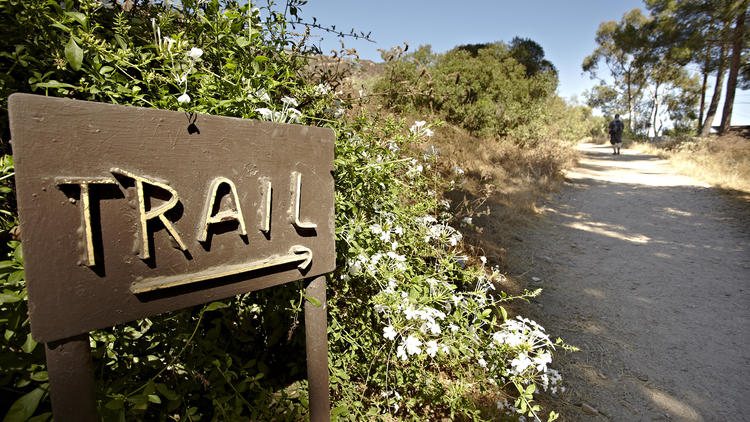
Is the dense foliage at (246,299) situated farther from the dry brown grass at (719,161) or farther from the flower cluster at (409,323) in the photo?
the dry brown grass at (719,161)

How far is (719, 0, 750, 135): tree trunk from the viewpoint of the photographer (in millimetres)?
11021

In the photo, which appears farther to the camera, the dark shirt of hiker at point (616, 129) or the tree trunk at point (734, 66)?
the dark shirt of hiker at point (616, 129)

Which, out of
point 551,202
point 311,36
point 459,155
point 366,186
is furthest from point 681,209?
point 311,36

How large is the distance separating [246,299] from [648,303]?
3850 millimetres

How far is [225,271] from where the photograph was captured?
3.15 ft

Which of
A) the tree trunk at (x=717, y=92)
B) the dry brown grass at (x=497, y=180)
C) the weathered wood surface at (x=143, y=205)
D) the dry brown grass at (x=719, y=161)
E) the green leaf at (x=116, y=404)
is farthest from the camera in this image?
the tree trunk at (x=717, y=92)

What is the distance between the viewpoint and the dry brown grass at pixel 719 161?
23.6 feet

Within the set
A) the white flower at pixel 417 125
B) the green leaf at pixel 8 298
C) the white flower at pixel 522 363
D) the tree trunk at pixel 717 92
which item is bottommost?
the white flower at pixel 522 363

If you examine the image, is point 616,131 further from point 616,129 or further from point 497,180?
point 497,180

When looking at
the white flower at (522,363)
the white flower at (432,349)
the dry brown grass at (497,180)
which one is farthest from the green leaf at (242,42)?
the dry brown grass at (497,180)

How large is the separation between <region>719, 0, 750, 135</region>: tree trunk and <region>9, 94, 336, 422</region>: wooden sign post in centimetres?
1623

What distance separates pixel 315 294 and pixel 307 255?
0.18m

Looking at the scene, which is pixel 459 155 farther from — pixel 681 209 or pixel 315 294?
pixel 315 294

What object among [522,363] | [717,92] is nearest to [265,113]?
[522,363]
